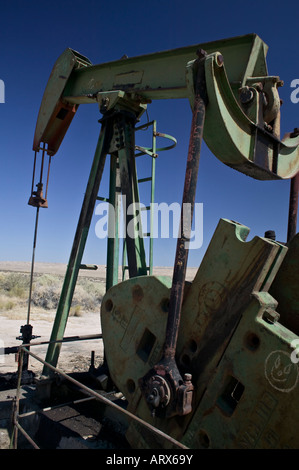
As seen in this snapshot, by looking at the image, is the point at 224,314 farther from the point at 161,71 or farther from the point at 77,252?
the point at 161,71

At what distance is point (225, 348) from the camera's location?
2012 mm

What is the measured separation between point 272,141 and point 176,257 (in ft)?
4.14

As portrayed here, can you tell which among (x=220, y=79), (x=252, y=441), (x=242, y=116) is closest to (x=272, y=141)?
(x=242, y=116)

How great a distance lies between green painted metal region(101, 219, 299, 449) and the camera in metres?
1.78

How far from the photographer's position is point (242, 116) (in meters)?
2.38

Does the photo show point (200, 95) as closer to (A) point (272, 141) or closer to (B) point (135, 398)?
(A) point (272, 141)

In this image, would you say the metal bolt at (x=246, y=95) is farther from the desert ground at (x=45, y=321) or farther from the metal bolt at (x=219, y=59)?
the desert ground at (x=45, y=321)

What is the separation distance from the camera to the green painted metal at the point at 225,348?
178 centimetres

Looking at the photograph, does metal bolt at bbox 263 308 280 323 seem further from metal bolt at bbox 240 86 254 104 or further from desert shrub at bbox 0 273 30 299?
desert shrub at bbox 0 273 30 299

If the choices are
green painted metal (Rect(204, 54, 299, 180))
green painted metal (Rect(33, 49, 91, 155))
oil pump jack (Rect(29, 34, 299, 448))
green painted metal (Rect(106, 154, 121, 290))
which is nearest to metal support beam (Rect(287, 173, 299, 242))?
oil pump jack (Rect(29, 34, 299, 448))

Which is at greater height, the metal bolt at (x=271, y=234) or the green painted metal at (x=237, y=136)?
the green painted metal at (x=237, y=136)

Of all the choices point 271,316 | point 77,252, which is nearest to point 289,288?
point 271,316

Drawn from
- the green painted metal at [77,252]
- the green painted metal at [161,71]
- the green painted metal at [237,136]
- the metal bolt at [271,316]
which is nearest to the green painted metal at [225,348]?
the metal bolt at [271,316]

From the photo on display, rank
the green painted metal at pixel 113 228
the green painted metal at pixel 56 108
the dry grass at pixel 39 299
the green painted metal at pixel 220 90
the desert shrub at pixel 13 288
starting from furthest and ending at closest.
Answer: the desert shrub at pixel 13 288
the dry grass at pixel 39 299
the green painted metal at pixel 56 108
the green painted metal at pixel 113 228
the green painted metal at pixel 220 90
